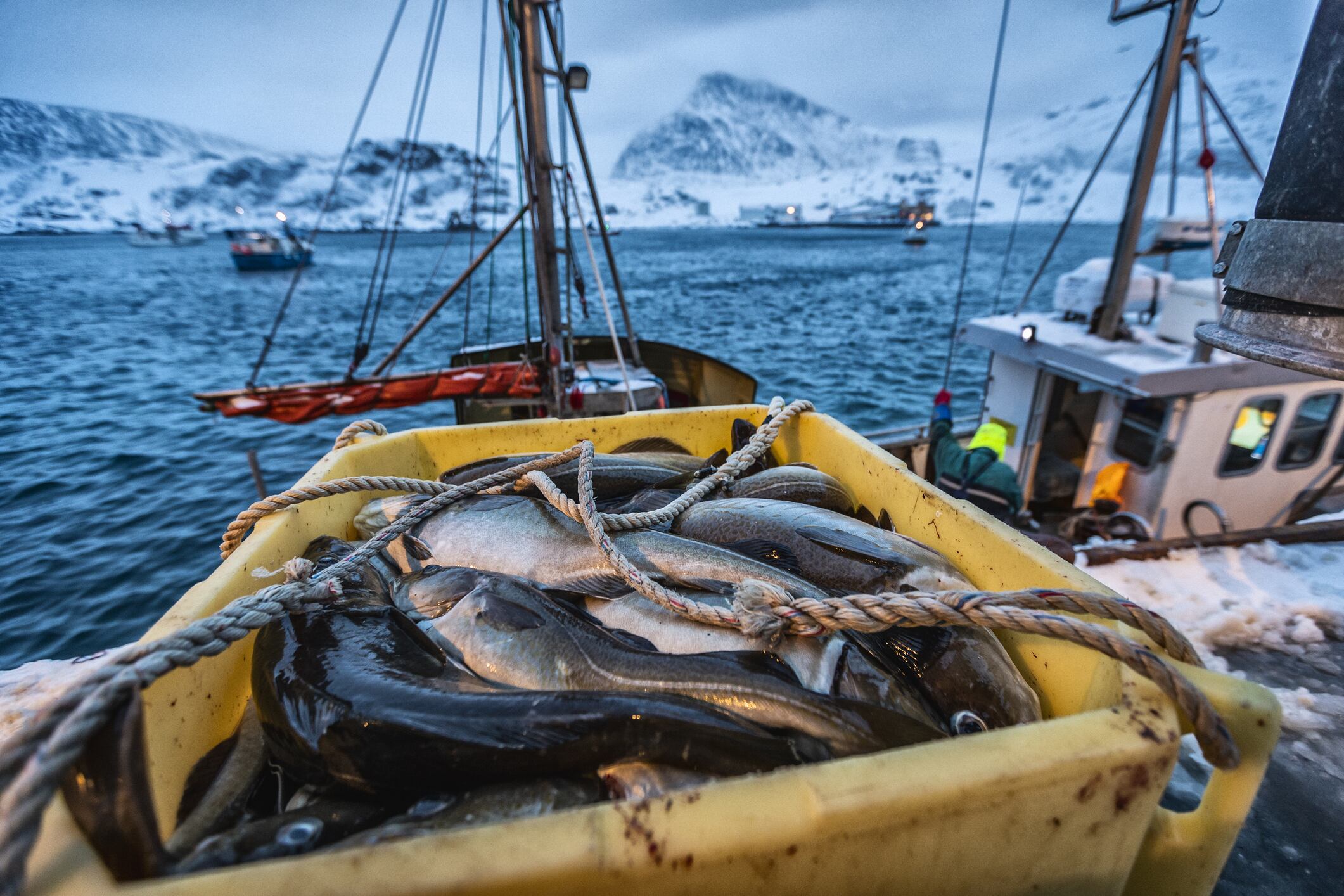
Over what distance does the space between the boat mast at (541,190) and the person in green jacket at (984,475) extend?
4.73m

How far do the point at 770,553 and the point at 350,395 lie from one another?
5845 mm

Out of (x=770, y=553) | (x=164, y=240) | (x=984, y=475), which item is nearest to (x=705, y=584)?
(x=770, y=553)

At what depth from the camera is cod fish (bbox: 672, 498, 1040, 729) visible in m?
1.75

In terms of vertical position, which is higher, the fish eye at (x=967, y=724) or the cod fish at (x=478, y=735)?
the cod fish at (x=478, y=735)

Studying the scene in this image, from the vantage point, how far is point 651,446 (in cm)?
352

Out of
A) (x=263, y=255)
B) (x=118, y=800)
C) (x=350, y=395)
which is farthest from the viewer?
(x=263, y=255)

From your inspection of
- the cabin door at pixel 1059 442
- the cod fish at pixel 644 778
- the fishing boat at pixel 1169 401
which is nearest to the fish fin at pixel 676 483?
the cod fish at pixel 644 778

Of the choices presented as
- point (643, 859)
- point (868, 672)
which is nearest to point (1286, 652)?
point (868, 672)

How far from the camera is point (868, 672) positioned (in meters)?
1.77

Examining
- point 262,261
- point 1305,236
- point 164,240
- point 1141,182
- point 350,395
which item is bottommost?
point 262,261

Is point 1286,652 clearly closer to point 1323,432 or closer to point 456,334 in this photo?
point 1323,432

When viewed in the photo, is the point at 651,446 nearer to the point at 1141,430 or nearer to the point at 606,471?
the point at 606,471

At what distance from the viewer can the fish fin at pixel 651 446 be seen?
3.50 meters

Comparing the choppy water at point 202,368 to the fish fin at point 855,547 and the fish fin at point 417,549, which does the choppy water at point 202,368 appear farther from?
the fish fin at point 855,547
